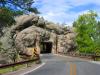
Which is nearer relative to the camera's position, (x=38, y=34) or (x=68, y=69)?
(x=68, y=69)

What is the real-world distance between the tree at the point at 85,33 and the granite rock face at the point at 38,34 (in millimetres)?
4159

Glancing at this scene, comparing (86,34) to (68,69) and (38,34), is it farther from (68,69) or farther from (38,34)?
(68,69)

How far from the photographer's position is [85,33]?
75250 mm

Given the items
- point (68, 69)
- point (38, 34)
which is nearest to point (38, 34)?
point (38, 34)

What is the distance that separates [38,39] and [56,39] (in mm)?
5832

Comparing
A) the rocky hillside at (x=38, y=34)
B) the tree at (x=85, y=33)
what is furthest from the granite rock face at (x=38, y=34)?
the tree at (x=85, y=33)

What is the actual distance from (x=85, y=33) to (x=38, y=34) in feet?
37.1

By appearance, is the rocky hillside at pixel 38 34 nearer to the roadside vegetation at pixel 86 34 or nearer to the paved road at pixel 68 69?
the roadside vegetation at pixel 86 34

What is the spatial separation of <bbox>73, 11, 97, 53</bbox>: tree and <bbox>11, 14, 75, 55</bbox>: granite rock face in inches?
164

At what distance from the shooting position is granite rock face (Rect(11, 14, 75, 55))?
7512cm

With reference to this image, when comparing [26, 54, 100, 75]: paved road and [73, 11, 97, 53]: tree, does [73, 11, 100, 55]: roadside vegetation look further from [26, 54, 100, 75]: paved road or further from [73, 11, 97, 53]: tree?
[26, 54, 100, 75]: paved road

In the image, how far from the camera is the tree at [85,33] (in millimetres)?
74300

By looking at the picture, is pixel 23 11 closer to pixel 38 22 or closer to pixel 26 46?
pixel 26 46

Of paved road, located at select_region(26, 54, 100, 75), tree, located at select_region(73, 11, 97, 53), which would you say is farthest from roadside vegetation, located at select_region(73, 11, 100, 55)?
paved road, located at select_region(26, 54, 100, 75)
